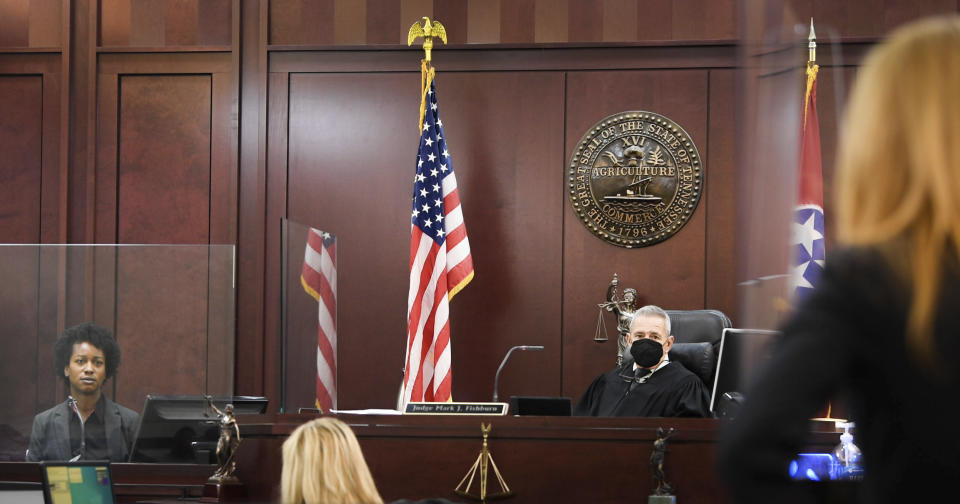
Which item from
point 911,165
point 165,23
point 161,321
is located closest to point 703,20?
point 165,23

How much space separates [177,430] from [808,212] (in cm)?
385

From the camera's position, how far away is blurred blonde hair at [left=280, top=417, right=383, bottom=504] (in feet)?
8.62

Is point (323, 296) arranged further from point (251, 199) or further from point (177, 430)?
point (251, 199)

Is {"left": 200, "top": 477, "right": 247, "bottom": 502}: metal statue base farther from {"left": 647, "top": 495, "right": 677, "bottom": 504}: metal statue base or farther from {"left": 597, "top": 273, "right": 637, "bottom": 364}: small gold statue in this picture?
{"left": 597, "top": 273, "right": 637, "bottom": 364}: small gold statue

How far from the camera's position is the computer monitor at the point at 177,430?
15.6 feet

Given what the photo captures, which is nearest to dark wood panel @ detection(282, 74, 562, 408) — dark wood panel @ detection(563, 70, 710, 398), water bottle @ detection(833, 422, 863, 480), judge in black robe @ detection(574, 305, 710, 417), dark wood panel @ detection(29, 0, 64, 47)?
dark wood panel @ detection(563, 70, 710, 398)

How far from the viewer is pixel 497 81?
7484 millimetres

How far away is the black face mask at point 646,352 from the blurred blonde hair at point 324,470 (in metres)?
3.08

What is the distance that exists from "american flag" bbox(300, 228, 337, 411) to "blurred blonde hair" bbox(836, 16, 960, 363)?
4.59m

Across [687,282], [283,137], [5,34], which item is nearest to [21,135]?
[5,34]

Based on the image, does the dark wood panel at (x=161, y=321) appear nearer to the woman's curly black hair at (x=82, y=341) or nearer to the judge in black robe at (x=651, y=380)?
the woman's curly black hair at (x=82, y=341)

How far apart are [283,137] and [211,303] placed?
284 cm

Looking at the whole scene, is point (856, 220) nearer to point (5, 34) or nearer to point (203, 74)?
point (203, 74)

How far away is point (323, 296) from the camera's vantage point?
5.93m
